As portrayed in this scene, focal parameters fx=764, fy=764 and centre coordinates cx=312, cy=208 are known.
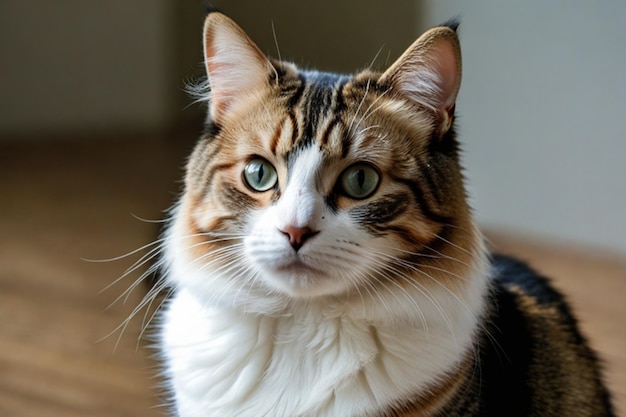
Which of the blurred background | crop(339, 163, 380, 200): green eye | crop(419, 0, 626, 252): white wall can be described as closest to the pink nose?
crop(339, 163, 380, 200): green eye

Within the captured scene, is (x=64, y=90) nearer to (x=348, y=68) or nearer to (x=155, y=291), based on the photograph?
(x=348, y=68)

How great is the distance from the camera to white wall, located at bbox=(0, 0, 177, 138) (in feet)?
13.8

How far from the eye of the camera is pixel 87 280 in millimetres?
2570

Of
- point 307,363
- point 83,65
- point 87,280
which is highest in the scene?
point 83,65

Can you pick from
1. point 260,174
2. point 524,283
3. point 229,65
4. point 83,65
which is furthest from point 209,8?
point 83,65

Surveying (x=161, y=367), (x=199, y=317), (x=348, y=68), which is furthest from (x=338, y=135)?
(x=348, y=68)

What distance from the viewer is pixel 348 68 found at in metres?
4.31

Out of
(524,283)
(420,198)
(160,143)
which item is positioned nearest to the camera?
(420,198)

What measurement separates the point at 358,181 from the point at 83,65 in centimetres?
373

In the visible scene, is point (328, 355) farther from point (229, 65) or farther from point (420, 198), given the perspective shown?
point (229, 65)

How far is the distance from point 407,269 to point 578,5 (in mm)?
2092

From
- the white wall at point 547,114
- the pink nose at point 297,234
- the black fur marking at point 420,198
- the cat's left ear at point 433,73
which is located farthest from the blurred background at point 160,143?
the pink nose at point 297,234

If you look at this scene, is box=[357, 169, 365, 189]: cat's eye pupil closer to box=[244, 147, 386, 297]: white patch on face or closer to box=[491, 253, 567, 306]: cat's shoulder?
box=[244, 147, 386, 297]: white patch on face

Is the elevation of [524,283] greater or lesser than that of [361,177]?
lesser
